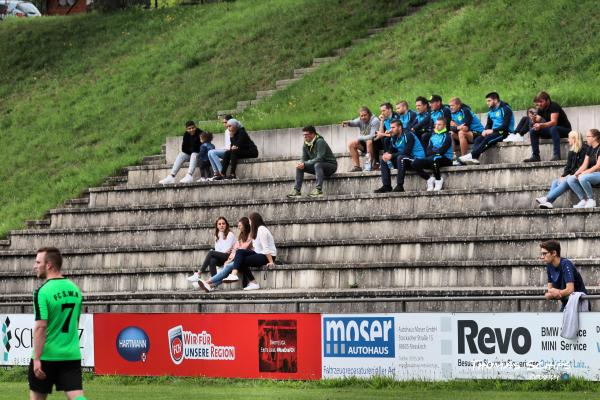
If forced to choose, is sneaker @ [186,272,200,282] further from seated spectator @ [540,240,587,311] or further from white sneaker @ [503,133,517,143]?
seated spectator @ [540,240,587,311]

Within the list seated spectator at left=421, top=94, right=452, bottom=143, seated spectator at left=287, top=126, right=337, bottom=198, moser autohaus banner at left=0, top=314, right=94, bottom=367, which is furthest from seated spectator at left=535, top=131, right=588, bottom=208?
moser autohaus banner at left=0, top=314, right=94, bottom=367

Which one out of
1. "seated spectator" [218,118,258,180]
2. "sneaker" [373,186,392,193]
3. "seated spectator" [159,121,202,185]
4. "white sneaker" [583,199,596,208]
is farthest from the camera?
"seated spectator" [159,121,202,185]

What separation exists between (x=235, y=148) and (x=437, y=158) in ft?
16.3

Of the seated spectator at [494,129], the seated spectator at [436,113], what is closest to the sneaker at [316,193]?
the seated spectator at [436,113]

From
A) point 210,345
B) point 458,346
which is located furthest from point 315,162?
point 458,346

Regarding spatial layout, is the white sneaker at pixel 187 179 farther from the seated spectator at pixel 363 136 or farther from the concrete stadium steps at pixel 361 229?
the seated spectator at pixel 363 136

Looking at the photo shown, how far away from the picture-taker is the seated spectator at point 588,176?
22.1m

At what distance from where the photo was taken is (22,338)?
22359mm

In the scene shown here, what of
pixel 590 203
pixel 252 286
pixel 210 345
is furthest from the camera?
pixel 252 286

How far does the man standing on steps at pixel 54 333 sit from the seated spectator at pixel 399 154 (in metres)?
11.6

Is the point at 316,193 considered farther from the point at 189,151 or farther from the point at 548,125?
the point at 548,125

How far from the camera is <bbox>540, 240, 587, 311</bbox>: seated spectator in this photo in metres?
17.9

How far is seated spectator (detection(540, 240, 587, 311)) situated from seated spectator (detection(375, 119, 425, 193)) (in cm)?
650

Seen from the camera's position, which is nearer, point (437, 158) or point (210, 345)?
point (210, 345)
